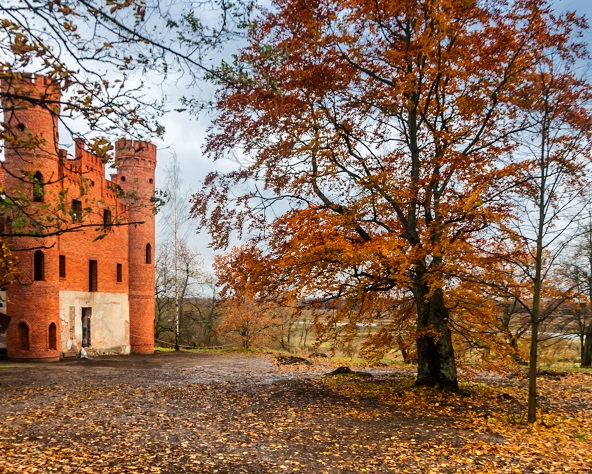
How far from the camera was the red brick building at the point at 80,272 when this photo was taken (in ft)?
69.7

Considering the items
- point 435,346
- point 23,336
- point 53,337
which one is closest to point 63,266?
point 53,337

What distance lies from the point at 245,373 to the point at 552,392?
31.6 feet

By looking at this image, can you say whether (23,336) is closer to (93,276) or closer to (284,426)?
(93,276)

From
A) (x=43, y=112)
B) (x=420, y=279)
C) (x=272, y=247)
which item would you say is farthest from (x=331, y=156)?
(x=43, y=112)

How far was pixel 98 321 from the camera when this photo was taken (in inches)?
1008

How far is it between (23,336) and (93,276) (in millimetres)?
4800

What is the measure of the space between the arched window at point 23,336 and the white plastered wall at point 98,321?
1529 millimetres

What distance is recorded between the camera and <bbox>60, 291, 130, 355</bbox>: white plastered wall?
76.1ft

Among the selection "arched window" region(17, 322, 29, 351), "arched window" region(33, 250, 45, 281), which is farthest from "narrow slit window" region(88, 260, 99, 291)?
"arched window" region(17, 322, 29, 351)

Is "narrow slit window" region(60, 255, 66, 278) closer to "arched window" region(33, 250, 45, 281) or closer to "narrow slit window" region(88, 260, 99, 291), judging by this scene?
"arched window" region(33, 250, 45, 281)

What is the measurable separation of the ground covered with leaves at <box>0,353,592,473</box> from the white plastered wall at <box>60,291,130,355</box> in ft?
23.9

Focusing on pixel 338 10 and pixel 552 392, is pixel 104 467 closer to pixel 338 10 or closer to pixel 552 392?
pixel 338 10

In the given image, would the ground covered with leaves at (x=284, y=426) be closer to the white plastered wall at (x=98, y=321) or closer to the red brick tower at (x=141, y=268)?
the white plastered wall at (x=98, y=321)

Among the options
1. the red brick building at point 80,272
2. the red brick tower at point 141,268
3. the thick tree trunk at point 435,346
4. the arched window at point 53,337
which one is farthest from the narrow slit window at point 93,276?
the thick tree trunk at point 435,346
